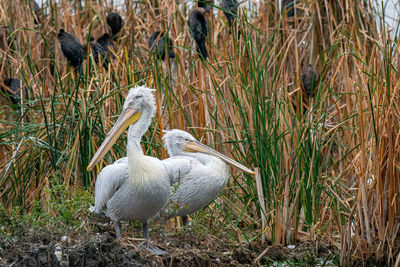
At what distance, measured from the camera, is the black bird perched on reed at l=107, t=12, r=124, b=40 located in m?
7.24

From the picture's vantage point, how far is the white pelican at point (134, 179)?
4152mm

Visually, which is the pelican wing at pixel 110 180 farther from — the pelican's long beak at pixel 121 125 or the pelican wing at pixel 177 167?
the pelican wing at pixel 177 167

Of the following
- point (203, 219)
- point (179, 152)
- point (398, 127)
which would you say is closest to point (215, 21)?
point (179, 152)

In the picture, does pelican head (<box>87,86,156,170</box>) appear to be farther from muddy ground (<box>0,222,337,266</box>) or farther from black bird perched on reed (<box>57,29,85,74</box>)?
black bird perched on reed (<box>57,29,85,74</box>)

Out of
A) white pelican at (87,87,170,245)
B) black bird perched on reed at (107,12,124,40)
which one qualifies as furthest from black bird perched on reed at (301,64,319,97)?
black bird perched on reed at (107,12,124,40)

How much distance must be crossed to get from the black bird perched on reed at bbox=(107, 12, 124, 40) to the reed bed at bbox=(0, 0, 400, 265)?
15.4 inches

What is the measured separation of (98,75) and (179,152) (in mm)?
1138

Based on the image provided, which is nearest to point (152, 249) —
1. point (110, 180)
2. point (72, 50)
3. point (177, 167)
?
point (110, 180)

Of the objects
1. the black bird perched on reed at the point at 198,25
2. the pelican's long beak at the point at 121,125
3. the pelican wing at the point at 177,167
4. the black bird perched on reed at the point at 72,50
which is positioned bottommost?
the pelican wing at the point at 177,167

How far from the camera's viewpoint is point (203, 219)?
494 centimetres

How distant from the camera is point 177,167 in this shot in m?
4.98

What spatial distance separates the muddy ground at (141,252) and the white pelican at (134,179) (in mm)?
229

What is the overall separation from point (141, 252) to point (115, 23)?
4.07m

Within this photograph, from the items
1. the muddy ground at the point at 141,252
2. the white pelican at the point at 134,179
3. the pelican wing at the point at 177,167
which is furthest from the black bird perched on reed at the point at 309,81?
the white pelican at the point at 134,179
